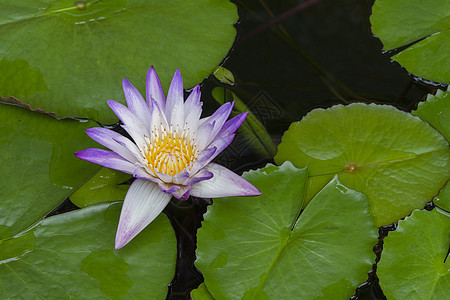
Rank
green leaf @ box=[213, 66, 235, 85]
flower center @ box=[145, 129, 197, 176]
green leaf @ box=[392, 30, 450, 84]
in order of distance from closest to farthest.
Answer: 1. flower center @ box=[145, 129, 197, 176]
2. green leaf @ box=[392, 30, 450, 84]
3. green leaf @ box=[213, 66, 235, 85]

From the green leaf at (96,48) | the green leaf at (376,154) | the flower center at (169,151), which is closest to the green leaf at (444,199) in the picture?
the green leaf at (376,154)

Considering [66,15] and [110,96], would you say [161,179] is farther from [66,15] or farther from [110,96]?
[66,15]

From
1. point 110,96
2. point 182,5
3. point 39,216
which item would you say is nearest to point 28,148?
point 39,216

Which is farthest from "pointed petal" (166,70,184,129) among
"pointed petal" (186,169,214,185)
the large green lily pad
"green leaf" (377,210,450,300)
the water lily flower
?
Answer: the large green lily pad

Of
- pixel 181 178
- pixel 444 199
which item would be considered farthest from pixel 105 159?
pixel 444 199

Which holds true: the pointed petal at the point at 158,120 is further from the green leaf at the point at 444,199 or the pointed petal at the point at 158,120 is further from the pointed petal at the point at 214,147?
the green leaf at the point at 444,199

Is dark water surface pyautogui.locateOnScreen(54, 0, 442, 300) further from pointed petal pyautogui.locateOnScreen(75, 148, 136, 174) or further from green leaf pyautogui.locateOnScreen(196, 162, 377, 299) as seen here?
pointed petal pyautogui.locateOnScreen(75, 148, 136, 174)
